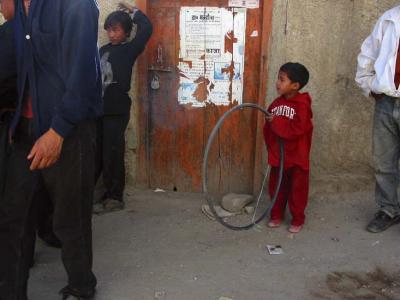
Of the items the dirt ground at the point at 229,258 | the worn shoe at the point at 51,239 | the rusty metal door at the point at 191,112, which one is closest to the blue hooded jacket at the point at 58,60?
the dirt ground at the point at 229,258

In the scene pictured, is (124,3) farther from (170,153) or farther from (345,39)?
(345,39)

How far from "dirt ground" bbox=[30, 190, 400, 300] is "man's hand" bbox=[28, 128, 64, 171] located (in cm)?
113

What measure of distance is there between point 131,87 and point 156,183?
3.11 ft

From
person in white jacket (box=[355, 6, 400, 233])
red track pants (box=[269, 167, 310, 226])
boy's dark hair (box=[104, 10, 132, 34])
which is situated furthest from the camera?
boy's dark hair (box=[104, 10, 132, 34])

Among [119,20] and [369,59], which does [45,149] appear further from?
[369,59]

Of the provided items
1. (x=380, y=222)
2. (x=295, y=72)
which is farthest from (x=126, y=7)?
(x=380, y=222)

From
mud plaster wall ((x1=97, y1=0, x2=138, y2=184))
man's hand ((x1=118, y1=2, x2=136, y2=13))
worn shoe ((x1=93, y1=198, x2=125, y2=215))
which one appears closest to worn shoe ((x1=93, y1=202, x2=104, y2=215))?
worn shoe ((x1=93, y1=198, x2=125, y2=215))

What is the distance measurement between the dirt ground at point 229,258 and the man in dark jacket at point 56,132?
50cm

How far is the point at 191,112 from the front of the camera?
5.20 m

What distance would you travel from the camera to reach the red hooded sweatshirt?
4.30m

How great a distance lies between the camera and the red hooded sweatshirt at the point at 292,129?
430cm

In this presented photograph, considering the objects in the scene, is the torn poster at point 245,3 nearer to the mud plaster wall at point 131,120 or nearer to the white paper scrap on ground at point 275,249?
the mud plaster wall at point 131,120

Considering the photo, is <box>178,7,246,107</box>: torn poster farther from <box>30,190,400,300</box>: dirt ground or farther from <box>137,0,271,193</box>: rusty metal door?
<box>30,190,400,300</box>: dirt ground

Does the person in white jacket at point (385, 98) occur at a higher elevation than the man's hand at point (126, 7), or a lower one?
lower
